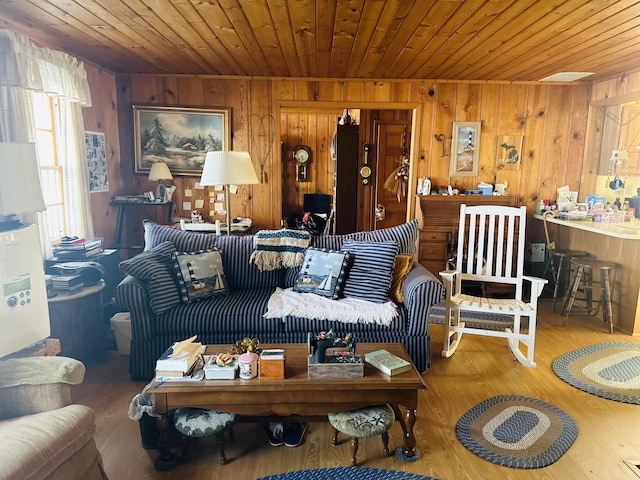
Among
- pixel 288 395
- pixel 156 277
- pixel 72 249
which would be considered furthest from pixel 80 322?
pixel 288 395

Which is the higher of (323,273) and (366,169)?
(366,169)

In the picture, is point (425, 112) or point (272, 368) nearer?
point (272, 368)

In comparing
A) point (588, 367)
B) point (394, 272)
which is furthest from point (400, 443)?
point (588, 367)

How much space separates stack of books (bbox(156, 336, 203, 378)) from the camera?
2031mm

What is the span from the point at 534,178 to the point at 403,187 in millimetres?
1890

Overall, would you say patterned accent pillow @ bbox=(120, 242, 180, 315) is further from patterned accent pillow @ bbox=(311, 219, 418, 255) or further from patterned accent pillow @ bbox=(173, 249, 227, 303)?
patterned accent pillow @ bbox=(311, 219, 418, 255)

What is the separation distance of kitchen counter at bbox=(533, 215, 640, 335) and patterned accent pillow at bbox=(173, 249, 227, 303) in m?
3.10

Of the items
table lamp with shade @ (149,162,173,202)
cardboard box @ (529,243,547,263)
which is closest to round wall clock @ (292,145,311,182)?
table lamp with shade @ (149,162,173,202)

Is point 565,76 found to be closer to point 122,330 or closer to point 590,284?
point 590,284

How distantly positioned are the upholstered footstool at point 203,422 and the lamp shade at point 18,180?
4.00ft

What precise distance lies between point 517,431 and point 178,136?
4.14 m

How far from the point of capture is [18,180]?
2.07 meters

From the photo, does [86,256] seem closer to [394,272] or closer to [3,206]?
[3,206]

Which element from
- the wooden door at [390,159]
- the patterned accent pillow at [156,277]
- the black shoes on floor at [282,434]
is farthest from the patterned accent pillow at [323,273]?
the wooden door at [390,159]
